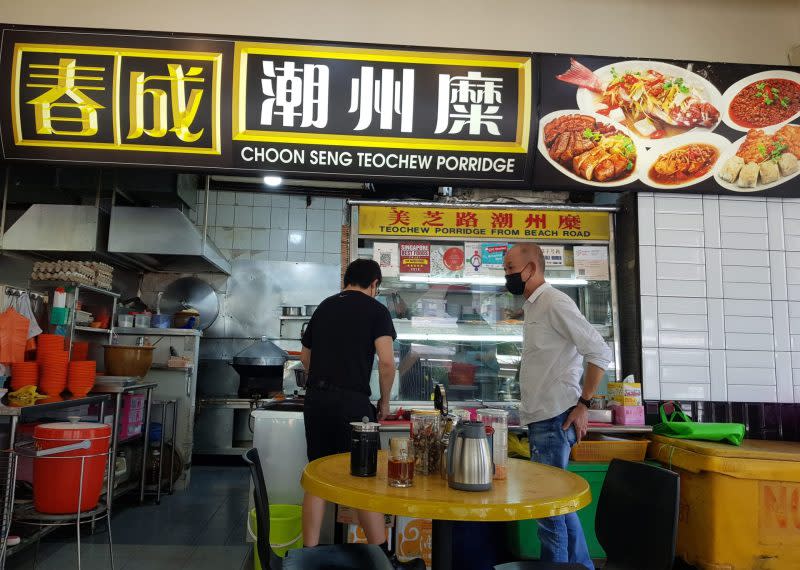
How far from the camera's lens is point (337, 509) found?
349 cm

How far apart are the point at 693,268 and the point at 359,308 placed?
2.46m

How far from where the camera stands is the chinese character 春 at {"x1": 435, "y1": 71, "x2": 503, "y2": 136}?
3.60 m

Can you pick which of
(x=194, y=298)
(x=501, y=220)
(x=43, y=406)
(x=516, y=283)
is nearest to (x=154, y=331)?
(x=194, y=298)

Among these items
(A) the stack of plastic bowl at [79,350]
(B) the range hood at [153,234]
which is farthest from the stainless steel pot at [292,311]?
(A) the stack of plastic bowl at [79,350]

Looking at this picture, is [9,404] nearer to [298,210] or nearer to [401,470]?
[401,470]

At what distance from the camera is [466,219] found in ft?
14.2

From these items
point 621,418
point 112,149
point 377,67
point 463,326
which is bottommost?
point 621,418

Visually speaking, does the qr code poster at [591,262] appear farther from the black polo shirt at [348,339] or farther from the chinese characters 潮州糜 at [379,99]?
the black polo shirt at [348,339]

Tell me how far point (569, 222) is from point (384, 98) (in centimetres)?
173

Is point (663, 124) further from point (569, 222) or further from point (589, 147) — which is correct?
point (569, 222)

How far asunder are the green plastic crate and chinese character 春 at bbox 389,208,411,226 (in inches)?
79.9

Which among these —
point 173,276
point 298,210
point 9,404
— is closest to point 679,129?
point 9,404

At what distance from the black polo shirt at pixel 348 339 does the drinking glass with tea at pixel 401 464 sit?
116cm

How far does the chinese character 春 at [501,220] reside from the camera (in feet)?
14.2
